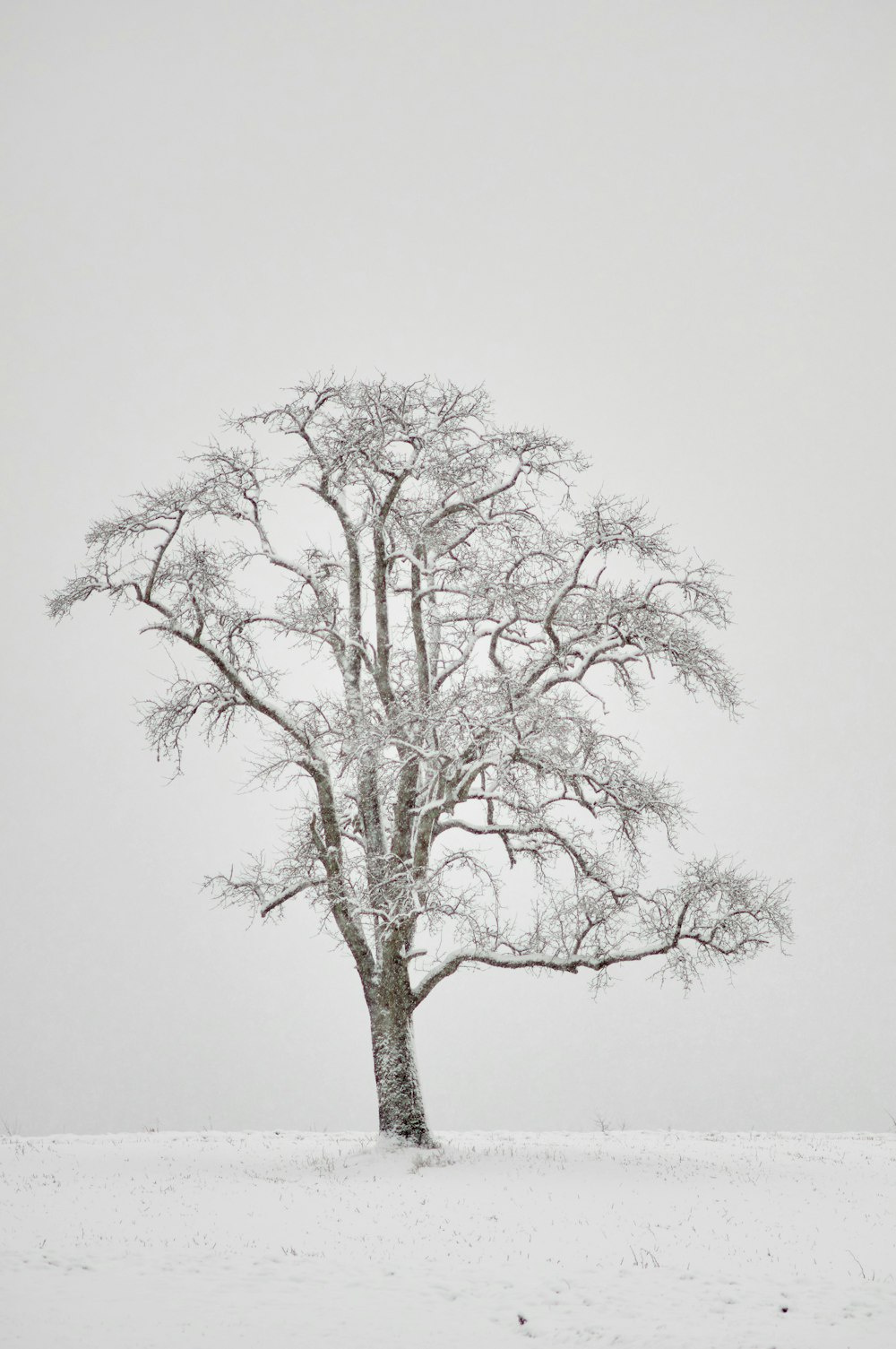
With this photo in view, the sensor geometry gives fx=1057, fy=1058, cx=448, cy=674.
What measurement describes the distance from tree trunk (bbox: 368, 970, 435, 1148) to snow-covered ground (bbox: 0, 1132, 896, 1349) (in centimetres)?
77

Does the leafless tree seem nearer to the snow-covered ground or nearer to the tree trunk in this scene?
the tree trunk

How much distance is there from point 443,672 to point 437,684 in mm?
253

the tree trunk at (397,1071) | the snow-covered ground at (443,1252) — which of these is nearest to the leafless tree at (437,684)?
the tree trunk at (397,1071)

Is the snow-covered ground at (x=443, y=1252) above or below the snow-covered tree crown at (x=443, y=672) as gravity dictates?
below

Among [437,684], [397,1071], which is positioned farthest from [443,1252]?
[437,684]

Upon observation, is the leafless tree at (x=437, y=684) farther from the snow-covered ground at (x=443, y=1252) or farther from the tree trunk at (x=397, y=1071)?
the snow-covered ground at (x=443, y=1252)

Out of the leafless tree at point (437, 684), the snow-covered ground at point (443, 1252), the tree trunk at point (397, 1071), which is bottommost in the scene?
the snow-covered ground at point (443, 1252)

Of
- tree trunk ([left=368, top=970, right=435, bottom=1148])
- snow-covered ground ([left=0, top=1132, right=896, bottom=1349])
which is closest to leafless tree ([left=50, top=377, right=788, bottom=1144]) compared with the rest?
tree trunk ([left=368, top=970, right=435, bottom=1148])

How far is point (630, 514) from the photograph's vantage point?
1909cm

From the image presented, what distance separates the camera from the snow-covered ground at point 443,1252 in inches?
374

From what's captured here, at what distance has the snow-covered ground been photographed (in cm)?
950

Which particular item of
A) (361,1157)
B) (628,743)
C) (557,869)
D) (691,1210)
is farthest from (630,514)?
(361,1157)

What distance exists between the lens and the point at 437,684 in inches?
819

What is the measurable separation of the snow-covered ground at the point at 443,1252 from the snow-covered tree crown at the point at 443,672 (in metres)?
4.01
